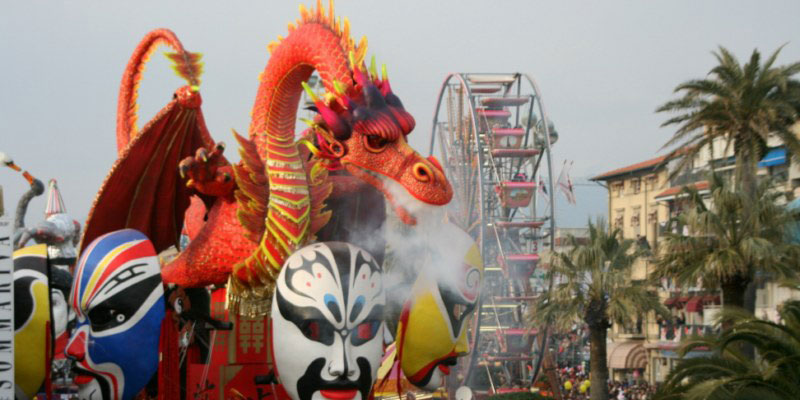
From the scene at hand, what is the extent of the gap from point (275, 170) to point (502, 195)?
23849 mm

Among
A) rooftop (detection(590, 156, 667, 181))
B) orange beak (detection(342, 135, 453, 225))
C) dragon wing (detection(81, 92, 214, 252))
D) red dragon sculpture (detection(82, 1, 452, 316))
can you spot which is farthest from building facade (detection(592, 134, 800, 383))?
orange beak (detection(342, 135, 453, 225))

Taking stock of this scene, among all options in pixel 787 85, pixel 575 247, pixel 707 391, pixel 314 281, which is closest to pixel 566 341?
pixel 575 247

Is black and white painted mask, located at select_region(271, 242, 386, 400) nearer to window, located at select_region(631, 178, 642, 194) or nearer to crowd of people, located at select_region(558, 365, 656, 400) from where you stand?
crowd of people, located at select_region(558, 365, 656, 400)

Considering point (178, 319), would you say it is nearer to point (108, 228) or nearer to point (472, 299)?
point (108, 228)

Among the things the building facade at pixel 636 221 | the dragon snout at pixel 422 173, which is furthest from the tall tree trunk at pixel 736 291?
the building facade at pixel 636 221

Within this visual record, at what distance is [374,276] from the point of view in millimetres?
12414

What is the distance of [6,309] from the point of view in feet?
39.2

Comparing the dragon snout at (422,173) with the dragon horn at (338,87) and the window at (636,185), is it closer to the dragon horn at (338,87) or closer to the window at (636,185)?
the dragon horn at (338,87)

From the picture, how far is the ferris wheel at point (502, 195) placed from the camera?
35.3 m

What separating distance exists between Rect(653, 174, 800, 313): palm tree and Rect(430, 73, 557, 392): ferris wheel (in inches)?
473

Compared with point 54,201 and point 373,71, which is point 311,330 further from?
point 54,201

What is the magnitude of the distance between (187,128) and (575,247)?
1559 cm

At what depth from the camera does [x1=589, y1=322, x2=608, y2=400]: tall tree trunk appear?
1031 inches

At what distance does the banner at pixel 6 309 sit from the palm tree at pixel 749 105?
1551 centimetres
